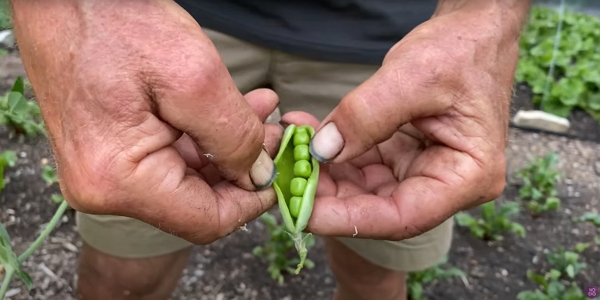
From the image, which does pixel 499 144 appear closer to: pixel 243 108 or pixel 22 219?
pixel 243 108

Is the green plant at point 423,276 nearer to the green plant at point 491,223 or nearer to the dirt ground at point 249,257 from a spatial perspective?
the dirt ground at point 249,257

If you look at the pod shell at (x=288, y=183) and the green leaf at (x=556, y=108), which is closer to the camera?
the pod shell at (x=288, y=183)

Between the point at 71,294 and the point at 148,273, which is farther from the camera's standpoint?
the point at 71,294

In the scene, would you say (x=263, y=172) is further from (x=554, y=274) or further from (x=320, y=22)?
(x=554, y=274)

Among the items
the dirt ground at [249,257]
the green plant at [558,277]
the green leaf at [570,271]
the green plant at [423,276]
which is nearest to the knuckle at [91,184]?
the dirt ground at [249,257]

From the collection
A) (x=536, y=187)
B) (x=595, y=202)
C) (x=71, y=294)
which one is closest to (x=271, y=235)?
(x=71, y=294)

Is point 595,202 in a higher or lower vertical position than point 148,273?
lower

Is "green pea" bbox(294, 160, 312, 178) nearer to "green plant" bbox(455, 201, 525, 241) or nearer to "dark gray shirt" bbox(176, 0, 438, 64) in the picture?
"dark gray shirt" bbox(176, 0, 438, 64)
